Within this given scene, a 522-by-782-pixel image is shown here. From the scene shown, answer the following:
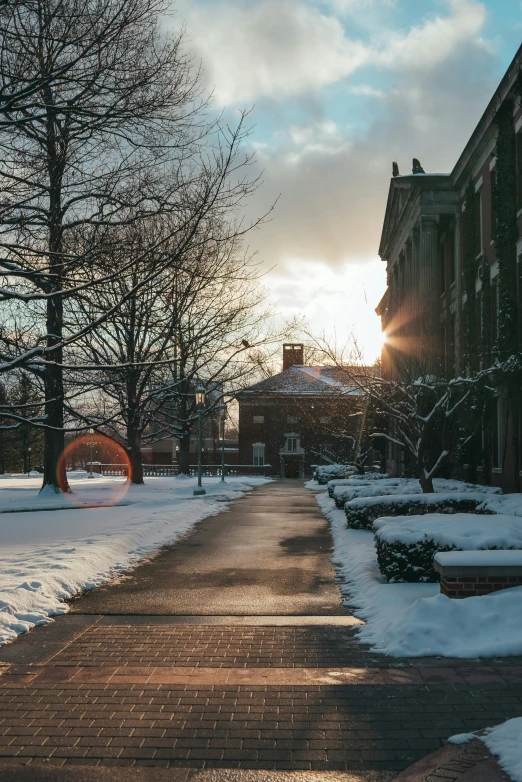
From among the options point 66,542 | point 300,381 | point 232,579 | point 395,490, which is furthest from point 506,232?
point 300,381

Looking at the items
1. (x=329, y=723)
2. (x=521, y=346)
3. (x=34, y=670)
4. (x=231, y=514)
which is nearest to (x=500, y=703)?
(x=329, y=723)

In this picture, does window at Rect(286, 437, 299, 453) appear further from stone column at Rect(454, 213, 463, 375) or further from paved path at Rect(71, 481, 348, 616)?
paved path at Rect(71, 481, 348, 616)

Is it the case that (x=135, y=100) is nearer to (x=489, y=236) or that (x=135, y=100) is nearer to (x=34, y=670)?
(x=34, y=670)

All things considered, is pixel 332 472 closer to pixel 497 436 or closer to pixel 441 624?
pixel 497 436

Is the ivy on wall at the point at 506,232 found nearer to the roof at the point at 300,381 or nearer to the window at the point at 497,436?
the window at the point at 497,436

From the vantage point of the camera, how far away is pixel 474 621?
23.5ft

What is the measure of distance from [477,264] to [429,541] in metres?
16.4

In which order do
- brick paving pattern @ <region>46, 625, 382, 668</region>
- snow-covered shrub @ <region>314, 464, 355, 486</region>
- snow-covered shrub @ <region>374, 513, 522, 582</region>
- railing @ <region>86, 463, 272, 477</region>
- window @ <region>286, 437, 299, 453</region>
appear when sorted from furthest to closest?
window @ <region>286, 437, 299, 453</region>
railing @ <region>86, 463, 272, 477</region>
snow-covered shrub @ <region>314, 464, 355, 486</region>
snow-covered shrub @ <region>374, 513, 522, 582</region>
brick paving pattern @ <region>46, 625, 382, 668</region>

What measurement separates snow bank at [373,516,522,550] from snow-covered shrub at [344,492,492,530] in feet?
11.5

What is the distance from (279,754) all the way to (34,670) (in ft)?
8.72

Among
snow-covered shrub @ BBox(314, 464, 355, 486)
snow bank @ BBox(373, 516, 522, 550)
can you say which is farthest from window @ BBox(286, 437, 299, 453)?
snow bank @ BBox(373, 516, 522, 550)

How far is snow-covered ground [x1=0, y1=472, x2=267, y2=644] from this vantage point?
28.0 feet

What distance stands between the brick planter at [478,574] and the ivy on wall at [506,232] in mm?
12871

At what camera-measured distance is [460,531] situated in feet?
31.2
